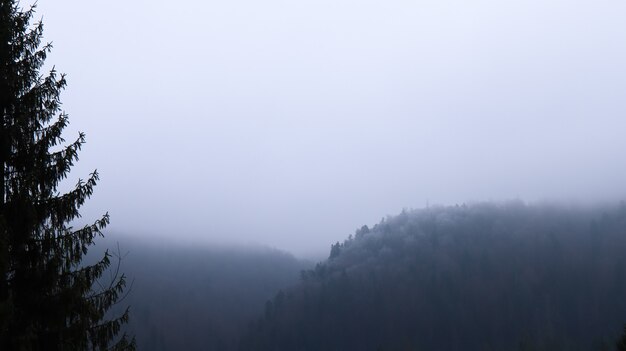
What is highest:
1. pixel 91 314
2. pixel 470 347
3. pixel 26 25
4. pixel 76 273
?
pixel 470 347

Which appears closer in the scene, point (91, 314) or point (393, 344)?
point (91, 314)

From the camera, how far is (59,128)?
41.7 ft

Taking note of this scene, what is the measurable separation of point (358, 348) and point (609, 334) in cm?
7003

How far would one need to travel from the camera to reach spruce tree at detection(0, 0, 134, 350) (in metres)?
11.9

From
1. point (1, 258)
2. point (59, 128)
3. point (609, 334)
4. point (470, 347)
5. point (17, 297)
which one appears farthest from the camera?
point (470, 347)

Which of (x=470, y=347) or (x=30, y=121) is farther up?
(x=470, y=347)

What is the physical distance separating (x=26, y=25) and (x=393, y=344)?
177093mm

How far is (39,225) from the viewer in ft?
40.2

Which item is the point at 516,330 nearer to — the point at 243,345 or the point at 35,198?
the point at 243,345

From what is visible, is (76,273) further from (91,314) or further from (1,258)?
(1,258)

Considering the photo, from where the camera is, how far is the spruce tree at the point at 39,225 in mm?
11914

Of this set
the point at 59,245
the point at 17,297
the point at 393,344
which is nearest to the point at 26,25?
the point at 59,245

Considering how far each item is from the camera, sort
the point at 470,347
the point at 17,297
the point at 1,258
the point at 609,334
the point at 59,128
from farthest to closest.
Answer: the point at 470,347 → the point at 609,334 → the point at 59,128 → the point at 17,297 → the point at 1,258

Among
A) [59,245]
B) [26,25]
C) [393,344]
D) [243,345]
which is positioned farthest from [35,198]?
[243,345]
